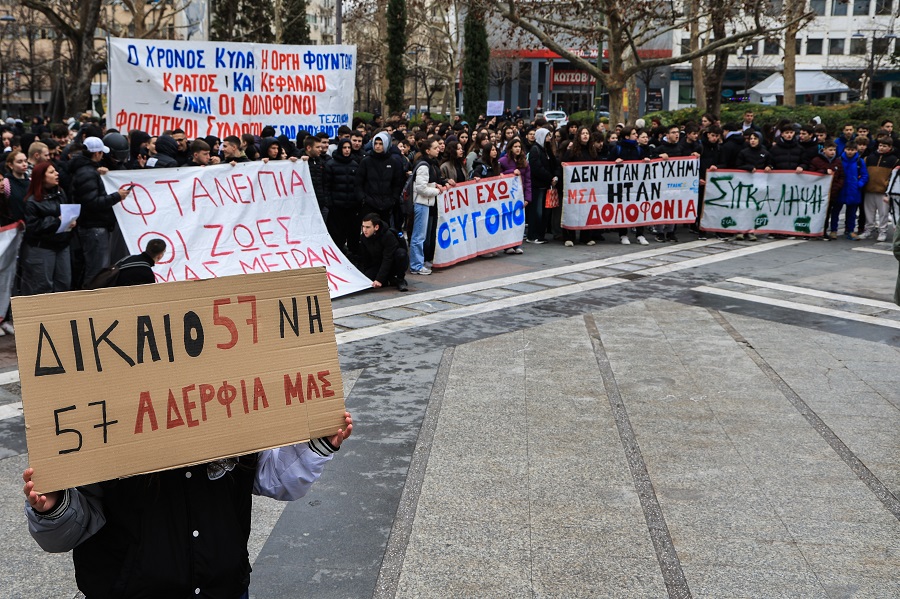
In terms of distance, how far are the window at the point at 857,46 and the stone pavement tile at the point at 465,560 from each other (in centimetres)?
7025

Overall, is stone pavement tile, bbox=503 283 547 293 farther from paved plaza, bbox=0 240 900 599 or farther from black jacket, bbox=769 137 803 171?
black jacket, bbox=769 137 803 171

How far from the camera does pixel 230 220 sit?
1074cm

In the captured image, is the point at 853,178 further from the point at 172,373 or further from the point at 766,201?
the point at 172,373

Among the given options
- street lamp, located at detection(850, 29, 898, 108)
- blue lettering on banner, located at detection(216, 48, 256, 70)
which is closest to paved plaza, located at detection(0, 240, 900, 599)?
blue lettering on banner, located at detection(216, 48, 256, 70)

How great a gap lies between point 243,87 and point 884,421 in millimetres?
9407

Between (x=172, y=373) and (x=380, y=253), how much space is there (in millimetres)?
8582

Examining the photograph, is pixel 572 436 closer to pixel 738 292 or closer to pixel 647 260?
pixel 738 292

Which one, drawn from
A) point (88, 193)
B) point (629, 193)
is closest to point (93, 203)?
point (88, 193)

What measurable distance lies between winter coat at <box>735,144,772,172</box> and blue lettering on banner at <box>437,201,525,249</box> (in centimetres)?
420

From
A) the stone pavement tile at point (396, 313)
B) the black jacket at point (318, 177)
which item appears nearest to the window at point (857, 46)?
the black jacket at point (318, 177)

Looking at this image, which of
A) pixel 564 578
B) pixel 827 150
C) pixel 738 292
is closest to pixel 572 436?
pixel 564 578

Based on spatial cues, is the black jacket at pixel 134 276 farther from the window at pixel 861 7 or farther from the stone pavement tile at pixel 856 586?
the window at pixel 861 7

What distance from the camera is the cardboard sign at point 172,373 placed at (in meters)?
2.69

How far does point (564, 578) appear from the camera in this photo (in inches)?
180
